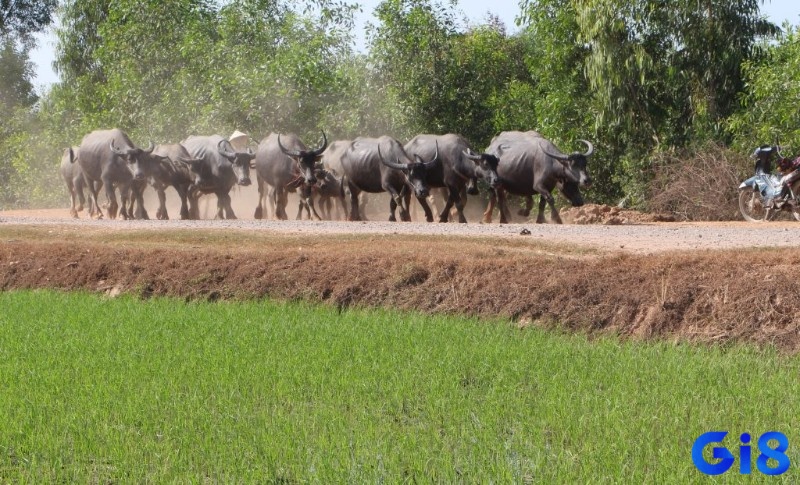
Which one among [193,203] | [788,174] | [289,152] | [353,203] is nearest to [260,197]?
[193,203]

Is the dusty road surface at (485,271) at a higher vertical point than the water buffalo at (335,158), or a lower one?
lower

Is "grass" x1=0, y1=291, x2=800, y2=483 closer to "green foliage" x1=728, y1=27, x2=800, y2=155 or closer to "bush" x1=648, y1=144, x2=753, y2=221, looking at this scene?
"green foliage" x1=728, y1=27, x2=800, y2=155

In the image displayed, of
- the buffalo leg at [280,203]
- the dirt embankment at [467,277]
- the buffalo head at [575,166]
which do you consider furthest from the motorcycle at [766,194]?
the buffalo leg at [280,203]

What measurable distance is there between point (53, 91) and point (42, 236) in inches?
885

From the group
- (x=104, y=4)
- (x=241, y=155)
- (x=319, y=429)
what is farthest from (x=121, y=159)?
(x=319, y=429)

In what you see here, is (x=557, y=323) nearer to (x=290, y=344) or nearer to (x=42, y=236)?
(x=290, y=344)

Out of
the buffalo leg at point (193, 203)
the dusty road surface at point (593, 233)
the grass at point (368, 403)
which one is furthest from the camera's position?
the buffalo leg at point (193, 203)

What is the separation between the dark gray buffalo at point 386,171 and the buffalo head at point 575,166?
2.24 metres

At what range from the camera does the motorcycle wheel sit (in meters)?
17.1

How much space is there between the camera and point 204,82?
1072 inches

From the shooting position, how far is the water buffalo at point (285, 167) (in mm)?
20266

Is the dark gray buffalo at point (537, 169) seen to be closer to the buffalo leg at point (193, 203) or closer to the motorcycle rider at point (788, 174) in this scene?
the motorcycle rider at point (788, 174)

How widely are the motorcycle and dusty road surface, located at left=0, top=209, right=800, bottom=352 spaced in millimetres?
3351

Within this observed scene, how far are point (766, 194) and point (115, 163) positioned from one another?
458 inches
